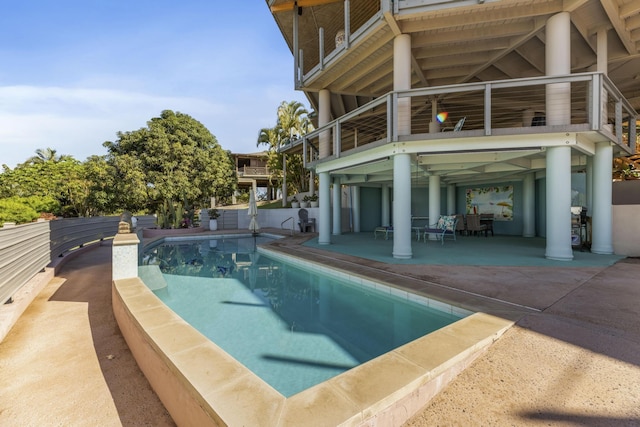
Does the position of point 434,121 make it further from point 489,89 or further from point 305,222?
point 305,222

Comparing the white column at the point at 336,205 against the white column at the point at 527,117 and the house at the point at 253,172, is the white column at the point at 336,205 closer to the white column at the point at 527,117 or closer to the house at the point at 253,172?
the white column at the point at 527,117

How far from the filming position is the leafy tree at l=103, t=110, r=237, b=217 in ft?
48.0

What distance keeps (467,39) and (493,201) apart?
786 centimetres

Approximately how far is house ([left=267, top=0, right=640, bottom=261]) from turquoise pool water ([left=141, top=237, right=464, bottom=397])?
264cm

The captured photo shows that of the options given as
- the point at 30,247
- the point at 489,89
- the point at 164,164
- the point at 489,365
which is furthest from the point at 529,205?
the point at 164,164

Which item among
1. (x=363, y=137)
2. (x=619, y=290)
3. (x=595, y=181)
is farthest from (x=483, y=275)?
(x=363, y=137)

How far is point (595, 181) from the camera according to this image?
7082 mm

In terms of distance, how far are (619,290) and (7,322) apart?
306 inches

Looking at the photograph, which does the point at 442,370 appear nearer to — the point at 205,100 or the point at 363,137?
the point at 363,137

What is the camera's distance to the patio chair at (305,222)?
47.8ft

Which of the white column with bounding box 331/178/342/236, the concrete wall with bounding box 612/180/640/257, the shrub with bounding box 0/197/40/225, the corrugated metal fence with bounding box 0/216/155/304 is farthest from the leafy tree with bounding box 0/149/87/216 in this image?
the concrete wall with bounding box 612/180/640/257

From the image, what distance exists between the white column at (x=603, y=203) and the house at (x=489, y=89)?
0.08ft

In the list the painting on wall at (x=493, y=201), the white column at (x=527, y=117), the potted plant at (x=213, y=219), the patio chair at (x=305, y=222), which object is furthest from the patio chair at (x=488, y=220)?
the potted plant at (x=213, y=219)

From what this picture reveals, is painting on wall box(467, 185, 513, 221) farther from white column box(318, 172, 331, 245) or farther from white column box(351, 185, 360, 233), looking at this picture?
white column box(318, 172, 331, 245)
